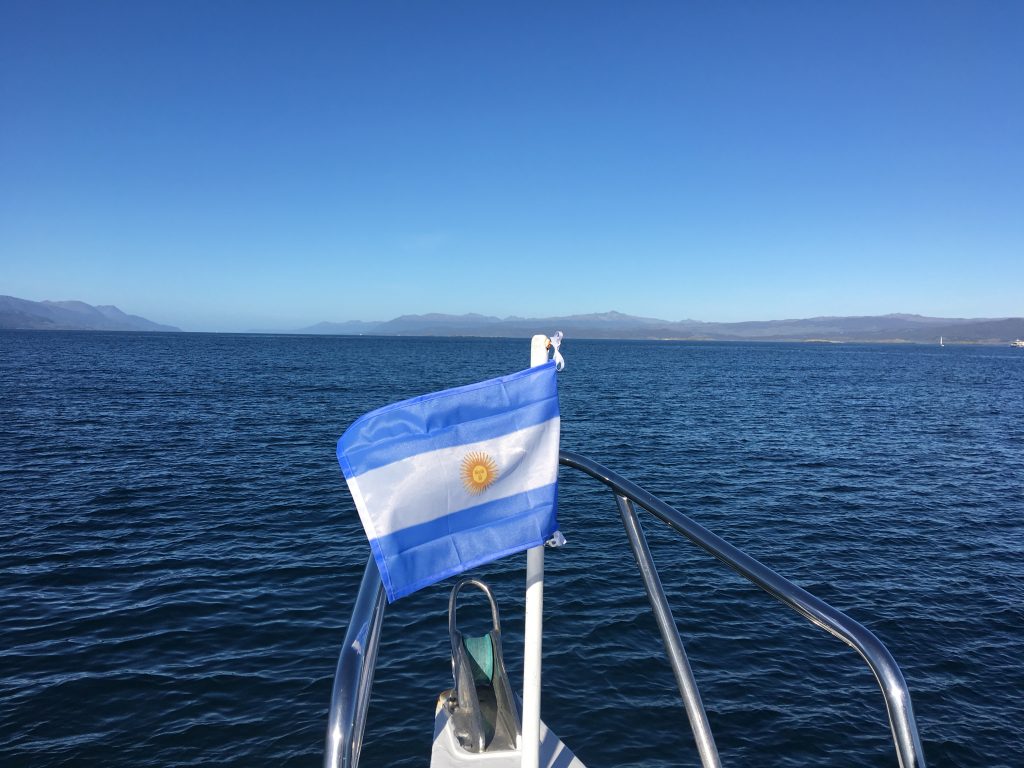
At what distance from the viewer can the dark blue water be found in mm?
9297

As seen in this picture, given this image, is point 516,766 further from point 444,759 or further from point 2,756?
point 2,756

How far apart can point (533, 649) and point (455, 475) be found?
0.87 meters

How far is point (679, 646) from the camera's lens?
118 inches

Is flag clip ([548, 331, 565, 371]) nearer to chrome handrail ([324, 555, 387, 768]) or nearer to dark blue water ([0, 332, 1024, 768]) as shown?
chrome handrail ([324, 555, 387, 768])

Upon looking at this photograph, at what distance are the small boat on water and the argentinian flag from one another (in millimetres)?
71

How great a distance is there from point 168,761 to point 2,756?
6.60ft

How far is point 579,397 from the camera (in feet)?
174

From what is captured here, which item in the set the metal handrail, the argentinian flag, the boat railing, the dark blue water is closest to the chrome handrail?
the boat railing

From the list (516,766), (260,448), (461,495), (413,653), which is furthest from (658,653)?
(260,448)

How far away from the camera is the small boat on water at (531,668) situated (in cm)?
186

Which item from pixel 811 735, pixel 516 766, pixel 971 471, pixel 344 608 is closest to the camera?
pixel 516 766

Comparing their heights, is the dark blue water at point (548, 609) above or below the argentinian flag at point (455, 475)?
below

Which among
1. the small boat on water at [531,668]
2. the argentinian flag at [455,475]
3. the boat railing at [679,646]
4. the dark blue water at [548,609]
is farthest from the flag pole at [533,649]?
the dark blue water at [548,609]

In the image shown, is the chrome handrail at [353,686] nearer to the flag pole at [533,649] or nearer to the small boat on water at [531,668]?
the small boat on water at [531,668]
